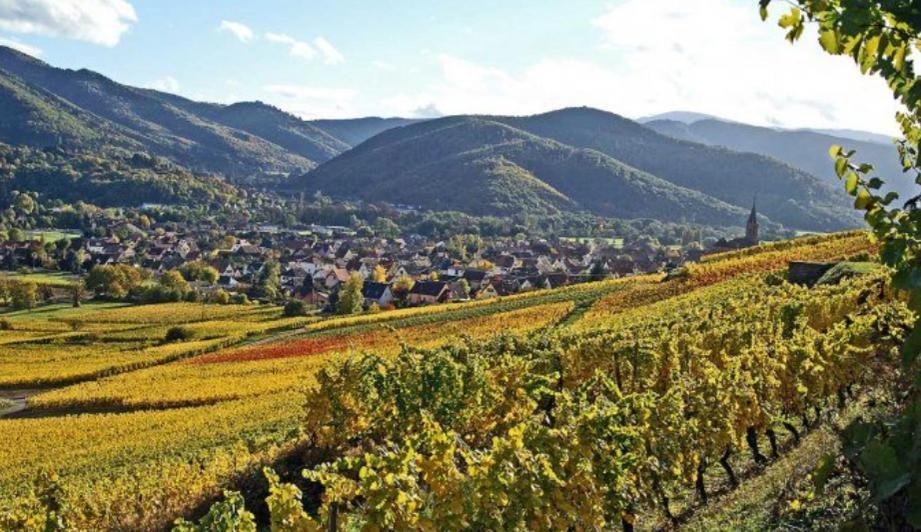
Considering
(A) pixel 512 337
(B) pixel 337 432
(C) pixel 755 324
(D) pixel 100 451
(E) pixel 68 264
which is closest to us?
(B) pixel 337 432

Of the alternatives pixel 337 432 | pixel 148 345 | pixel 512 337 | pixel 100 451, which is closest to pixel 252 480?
pixel 337 432

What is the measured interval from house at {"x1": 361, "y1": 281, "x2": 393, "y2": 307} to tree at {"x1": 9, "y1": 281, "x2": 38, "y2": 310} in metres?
40.2

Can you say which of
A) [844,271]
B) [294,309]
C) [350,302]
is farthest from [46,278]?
[844,271]

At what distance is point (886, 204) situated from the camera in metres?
3.92

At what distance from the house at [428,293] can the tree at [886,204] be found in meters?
91.0

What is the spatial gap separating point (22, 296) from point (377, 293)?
143 feet

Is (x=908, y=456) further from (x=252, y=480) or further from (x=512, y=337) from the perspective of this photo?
(x=512, y=337)

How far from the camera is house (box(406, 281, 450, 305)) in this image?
95.9m

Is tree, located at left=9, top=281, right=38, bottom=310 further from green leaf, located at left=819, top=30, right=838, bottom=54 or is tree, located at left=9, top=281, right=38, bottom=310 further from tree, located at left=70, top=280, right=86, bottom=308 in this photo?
green leaf, located at left=819, top=30, right=838, bottom=54

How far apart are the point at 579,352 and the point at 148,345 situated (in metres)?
54.1

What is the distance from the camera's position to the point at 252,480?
1549 cm

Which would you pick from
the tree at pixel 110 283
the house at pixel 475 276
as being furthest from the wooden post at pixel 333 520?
the house at pixel 475 276

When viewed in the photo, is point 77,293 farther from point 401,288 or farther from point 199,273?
point 401,288

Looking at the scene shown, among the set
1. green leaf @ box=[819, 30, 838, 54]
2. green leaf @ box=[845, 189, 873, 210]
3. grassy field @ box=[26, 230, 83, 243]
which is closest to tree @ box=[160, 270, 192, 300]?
grassy field @ box=[26, 230, 83, 243]
